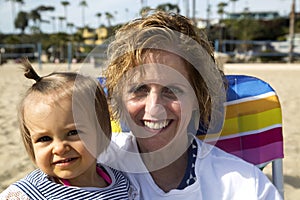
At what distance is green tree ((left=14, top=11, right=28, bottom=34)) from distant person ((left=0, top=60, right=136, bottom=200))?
4906 centimetres

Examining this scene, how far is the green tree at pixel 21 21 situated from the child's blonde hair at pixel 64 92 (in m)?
49.0

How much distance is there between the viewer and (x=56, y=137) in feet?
4.07

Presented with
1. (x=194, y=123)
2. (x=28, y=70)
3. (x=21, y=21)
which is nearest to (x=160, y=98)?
(x=194, y=123)

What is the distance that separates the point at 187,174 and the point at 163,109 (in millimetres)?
259

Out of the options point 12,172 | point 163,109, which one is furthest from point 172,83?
point 12,172

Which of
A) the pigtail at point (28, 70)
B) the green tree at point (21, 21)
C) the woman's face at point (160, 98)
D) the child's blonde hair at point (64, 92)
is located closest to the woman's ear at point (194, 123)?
the woman's face at point (160, 98)

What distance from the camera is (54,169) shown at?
1251 mm

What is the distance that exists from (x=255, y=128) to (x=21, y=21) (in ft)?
163

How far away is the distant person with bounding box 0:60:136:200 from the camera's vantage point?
1.24 metres

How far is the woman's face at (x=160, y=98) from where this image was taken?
138 cm

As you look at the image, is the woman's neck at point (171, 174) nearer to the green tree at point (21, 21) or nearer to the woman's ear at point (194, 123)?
the woman's ear at point (194, 123)

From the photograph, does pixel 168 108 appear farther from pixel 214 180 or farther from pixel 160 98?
pixel 214 180

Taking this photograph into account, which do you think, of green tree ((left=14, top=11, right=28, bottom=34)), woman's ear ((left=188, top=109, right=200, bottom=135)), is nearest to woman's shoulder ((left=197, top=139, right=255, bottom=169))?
woman's ear ((left=188, top=109, right=200, bottom=135))

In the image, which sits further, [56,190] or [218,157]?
[218,157]
